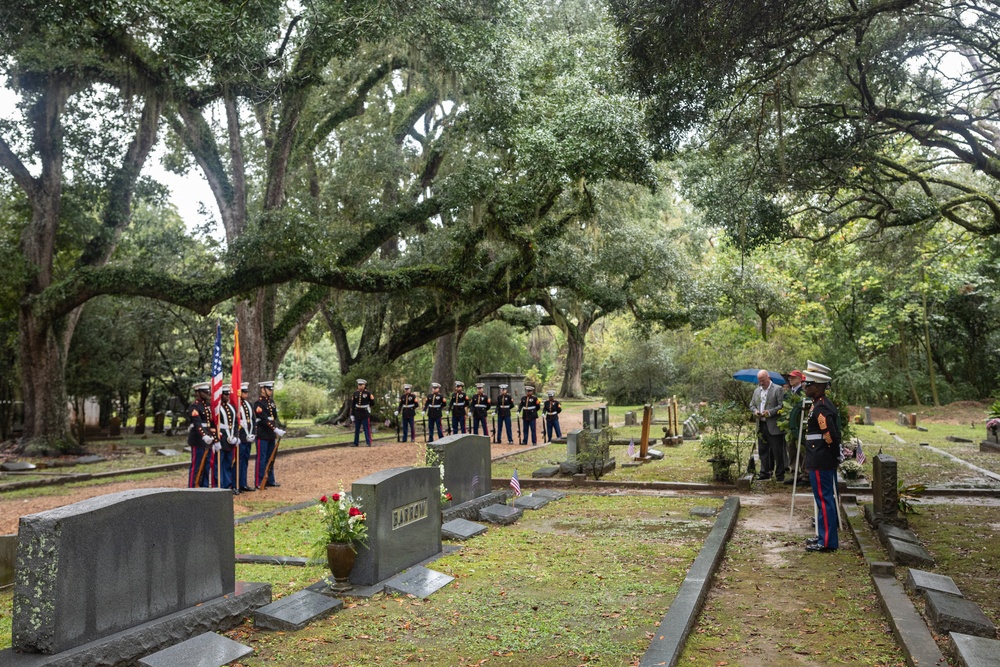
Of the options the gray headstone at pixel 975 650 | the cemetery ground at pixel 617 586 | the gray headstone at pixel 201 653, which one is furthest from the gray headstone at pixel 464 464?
the gray headstone at pixel 975 650

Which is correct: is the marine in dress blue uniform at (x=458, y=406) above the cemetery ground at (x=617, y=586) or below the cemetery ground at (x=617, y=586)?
above

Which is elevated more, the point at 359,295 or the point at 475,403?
the point at 359,295

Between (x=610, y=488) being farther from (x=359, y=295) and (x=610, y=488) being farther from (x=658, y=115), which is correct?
(x=359, y=295)

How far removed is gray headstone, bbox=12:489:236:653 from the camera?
432 cm

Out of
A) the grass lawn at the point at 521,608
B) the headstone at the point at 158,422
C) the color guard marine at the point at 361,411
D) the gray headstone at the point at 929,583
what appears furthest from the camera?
the headstone at the point at 158,422

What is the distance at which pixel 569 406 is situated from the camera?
1454 inches

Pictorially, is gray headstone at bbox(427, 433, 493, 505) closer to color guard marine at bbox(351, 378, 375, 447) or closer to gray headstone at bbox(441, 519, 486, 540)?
gray headstone at bbox(441, 519, 486, 540)

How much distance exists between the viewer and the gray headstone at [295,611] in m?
5.55

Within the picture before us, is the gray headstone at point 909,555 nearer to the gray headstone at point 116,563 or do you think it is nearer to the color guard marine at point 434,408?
the gray headstone at point 116,563

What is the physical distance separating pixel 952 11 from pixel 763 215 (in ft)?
14.4

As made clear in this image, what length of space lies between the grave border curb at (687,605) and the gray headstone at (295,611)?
2.52 meters

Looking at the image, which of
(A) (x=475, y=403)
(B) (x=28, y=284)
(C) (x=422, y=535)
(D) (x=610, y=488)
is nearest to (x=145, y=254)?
(B) (x=28, y=284)

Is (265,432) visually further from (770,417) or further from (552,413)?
(552,413)

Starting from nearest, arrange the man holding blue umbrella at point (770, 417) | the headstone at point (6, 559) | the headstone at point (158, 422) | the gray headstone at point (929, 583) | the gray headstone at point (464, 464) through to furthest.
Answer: the gray headstone at point (929, 583), the headstone at point (6, 559), the gray headstone at point (464, 464), the man holding blue umbrella at point (770, 417), the headstone at point (158, 422)
